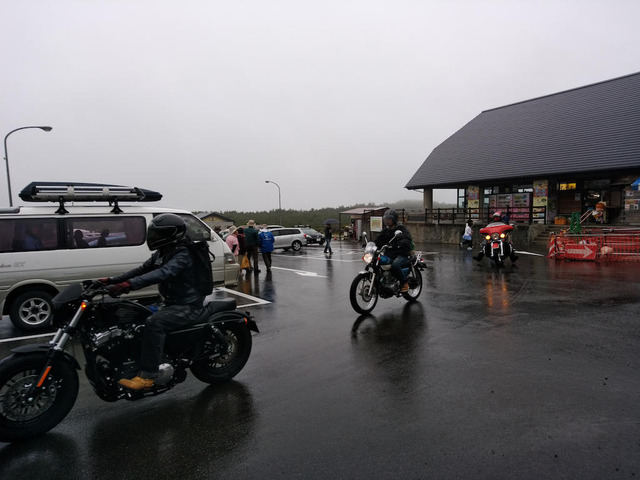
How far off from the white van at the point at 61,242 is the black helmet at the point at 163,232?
2907mm

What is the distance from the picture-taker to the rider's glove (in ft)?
11.3

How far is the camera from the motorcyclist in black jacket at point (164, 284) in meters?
3.61

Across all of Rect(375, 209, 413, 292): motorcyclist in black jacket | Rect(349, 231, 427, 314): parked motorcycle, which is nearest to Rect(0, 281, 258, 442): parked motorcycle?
Rect(349, 231, 427, 314): parked motorcycle

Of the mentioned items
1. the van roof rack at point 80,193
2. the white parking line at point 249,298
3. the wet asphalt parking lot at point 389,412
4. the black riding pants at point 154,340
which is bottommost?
the white parking line at point 249,298

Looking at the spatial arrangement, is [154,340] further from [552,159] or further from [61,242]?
[552,159]

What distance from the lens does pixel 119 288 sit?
11.4 ft

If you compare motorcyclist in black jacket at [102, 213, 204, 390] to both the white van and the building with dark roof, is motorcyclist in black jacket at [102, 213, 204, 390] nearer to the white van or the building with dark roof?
the white van

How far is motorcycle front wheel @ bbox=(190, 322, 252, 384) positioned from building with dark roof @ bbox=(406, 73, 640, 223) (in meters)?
23.4

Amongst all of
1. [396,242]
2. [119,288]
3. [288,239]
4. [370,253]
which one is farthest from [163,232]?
[288,239]

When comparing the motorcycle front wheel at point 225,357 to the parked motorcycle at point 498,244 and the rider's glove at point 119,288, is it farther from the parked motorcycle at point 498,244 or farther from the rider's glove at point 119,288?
the parked motorcycle at point 498,244

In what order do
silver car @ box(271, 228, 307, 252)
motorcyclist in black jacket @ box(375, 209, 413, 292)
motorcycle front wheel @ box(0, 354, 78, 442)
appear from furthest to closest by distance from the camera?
silver car @ box(271, 228, 307, 252) → motorcyclist in black jacket @ box(375, 209, 413, 292) → motorcycle front wheel @ box(0, 354, 78, 442)

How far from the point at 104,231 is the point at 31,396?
16.2 ft

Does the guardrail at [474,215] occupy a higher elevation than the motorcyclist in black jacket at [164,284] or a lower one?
higher

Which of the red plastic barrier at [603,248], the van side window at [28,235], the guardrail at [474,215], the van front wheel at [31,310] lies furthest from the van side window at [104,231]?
the guardrail at [474,215]
